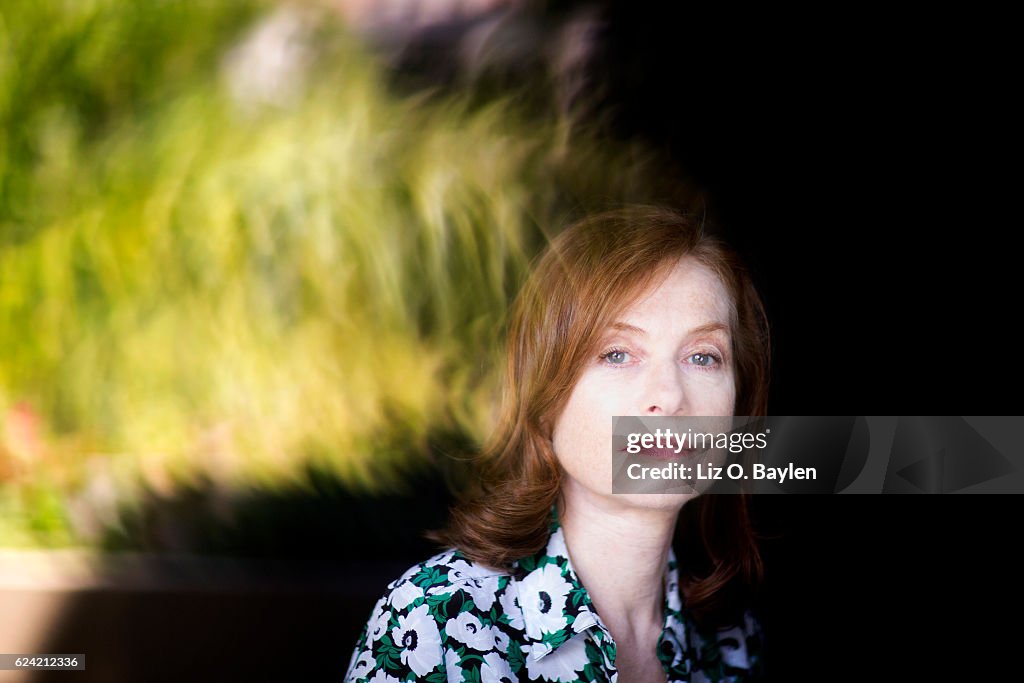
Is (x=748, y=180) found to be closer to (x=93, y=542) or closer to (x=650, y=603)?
(x=650, y=603)

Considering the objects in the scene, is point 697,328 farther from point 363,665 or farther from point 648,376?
point 363,665

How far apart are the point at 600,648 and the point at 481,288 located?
81 cm

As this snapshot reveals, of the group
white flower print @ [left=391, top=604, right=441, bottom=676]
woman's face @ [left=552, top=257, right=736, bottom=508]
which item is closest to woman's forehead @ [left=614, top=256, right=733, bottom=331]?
woman's face @ [left=552, top=257, right=736, bottom=508]

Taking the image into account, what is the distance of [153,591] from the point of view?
164 centimetres

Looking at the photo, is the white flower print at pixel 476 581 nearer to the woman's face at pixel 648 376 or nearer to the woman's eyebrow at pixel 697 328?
the woman's face at pixel 648 376

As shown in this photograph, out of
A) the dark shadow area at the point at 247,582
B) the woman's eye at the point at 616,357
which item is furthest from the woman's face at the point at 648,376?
the dark shadow area at the point at 247,582

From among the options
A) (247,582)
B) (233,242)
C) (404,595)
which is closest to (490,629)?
(404,595)

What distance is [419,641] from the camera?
114cm

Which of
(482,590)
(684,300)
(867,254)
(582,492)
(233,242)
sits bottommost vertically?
(482,590)

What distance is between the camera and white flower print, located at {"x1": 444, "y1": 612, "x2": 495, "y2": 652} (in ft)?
3.75

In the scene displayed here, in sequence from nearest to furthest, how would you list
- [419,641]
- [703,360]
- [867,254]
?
1. [419,641]
2. [703,360]
3. [867,254]

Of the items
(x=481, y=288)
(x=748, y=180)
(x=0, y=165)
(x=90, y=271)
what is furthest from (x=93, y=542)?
(x=748, y=180)

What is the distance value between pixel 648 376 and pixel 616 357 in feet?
0.18

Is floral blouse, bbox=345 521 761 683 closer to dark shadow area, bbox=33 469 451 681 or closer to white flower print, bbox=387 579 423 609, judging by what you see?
white flower print, bbox=387 579 423 609
